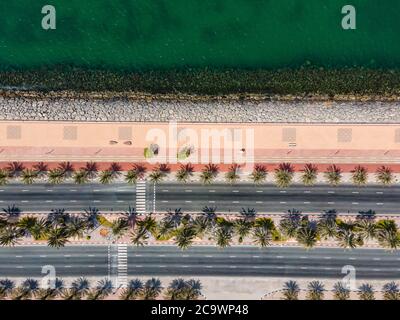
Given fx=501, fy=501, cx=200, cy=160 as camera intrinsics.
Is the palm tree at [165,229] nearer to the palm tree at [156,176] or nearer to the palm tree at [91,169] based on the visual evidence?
the palm tree at [156,176]

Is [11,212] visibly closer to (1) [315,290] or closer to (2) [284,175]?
(2) [284,175]

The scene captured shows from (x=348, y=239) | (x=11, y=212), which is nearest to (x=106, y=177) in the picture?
(x=11, y=212)

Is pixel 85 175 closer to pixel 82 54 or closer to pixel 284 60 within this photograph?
pixel 82 54

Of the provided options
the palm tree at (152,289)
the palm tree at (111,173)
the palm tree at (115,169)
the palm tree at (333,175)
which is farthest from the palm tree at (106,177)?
the palm tree at (333,175)

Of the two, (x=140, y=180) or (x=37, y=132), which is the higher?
(x=37, y=132)

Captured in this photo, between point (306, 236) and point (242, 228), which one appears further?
point (242, 228)
